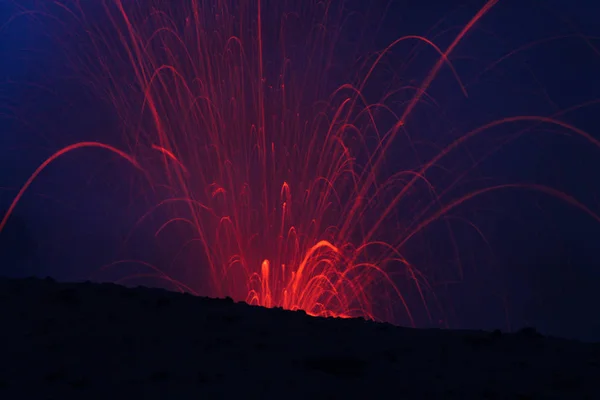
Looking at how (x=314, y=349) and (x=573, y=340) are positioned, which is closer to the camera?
(x=314, y=349)

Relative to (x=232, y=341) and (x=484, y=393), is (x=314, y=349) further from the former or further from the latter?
(x=484, y=393)

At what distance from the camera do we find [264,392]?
6559 millimetres

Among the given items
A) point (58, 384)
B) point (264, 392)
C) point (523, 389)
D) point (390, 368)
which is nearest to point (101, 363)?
point (58, 384)

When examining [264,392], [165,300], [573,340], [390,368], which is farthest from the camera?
[165,300]

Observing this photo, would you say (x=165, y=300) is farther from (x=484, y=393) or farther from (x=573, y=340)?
(x=573, y=340)

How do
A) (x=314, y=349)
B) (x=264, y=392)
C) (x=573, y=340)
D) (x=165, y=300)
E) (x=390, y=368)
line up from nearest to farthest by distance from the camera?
1. (x=264, y=392)
2. (x=390, y=368)
3. (x=314, y=349)
4. (x=573, y=340)
5. (x=165, y=300)

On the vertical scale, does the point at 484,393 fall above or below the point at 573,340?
below

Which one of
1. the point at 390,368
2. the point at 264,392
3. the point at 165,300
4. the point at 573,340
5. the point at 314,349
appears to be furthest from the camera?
the point at 165,300

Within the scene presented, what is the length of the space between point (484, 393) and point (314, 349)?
2333 millimetres

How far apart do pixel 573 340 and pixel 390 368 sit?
3.36 m

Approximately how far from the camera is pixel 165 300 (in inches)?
401

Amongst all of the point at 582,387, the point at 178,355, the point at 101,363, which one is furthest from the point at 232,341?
the point at 582,387

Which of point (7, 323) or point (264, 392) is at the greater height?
point (7, 323)

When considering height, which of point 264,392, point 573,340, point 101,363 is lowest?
point 264,392
